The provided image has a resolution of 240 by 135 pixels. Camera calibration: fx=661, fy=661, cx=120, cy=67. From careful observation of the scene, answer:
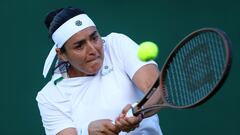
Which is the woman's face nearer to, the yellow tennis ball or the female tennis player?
the female tennis player

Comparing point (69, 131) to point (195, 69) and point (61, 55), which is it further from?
point (195, 69)

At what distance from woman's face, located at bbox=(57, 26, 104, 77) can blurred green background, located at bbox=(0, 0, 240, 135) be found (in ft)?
3.31

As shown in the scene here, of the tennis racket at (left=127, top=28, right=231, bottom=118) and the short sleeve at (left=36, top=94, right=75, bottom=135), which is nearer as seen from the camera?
the tennis racket at (left=127, top=28, right=231, bottom=118)

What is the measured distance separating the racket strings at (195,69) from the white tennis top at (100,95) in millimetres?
303

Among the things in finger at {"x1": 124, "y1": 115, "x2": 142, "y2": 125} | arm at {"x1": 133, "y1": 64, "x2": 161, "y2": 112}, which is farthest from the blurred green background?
finger at {"x1": 124, "y1": 115, "x2": 142, "y2": 125}

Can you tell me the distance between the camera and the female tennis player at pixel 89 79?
9.45 feet

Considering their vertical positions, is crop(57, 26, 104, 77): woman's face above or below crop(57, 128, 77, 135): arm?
above

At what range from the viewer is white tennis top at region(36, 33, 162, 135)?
9.47 feet

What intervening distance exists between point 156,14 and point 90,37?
3.65ft

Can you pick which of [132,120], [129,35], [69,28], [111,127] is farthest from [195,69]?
[129,35]

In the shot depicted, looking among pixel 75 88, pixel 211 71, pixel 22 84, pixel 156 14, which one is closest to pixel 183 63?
pixel 211 71

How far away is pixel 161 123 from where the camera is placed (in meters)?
4.02

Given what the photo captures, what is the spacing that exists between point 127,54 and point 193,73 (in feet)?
1.66

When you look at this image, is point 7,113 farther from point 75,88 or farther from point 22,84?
point 75,88
